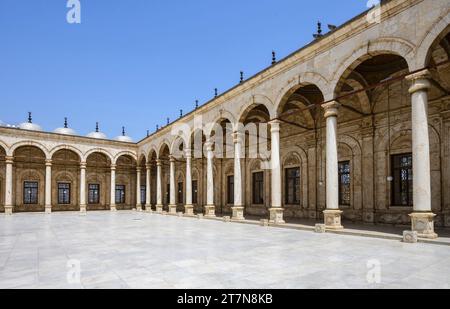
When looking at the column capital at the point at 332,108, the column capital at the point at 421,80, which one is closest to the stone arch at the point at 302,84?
the column capital at the point at 332,108

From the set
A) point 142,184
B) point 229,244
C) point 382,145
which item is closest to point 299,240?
point 229,244

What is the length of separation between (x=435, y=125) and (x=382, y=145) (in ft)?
7.83

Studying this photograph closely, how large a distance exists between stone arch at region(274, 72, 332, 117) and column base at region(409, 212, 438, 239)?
5.27 metres

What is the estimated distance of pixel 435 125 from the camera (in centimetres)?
1307

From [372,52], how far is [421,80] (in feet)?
6.84

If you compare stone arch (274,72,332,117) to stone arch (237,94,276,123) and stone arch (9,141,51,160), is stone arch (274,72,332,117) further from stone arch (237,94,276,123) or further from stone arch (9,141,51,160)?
stone arch (9,141,51,160)

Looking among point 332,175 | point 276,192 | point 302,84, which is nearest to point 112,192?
point 276,192

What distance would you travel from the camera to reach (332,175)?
1230 cm

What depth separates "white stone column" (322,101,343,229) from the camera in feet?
39.6

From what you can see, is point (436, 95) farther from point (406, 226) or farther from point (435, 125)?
point (406, 226)

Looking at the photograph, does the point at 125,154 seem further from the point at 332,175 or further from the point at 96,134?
the point at 332,175

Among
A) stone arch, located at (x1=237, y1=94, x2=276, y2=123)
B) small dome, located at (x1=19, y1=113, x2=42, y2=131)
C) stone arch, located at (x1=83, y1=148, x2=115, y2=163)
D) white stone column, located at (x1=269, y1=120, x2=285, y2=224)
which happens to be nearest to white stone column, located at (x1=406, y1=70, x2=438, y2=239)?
white stone column, located at (x1=269, y1=120, x2=285, y2=224)

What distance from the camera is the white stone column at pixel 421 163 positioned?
9312 millimetres

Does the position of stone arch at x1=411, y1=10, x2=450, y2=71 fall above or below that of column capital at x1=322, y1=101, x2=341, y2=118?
above
